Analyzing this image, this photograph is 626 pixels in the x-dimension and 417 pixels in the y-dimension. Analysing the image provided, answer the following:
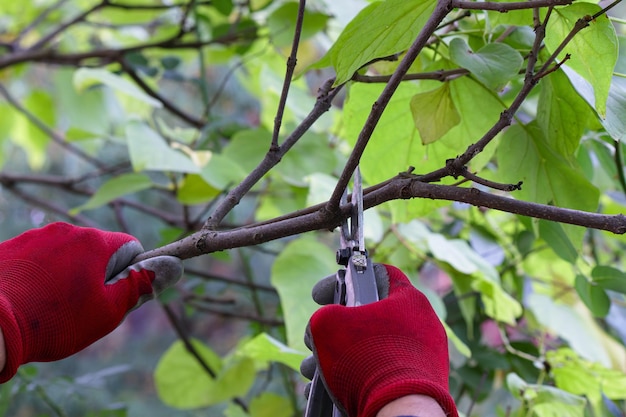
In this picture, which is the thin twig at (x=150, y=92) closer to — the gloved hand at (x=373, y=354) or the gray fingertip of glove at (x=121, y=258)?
the gray fingertip of glove at (x=121, y=258)

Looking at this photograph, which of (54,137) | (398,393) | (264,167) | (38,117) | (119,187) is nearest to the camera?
(398,393)

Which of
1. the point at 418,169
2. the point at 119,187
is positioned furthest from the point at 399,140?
the point at 119,187

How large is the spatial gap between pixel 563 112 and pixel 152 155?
14.8 inches

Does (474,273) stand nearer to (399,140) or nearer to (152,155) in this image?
(399,140)

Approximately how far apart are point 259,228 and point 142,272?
8 cm

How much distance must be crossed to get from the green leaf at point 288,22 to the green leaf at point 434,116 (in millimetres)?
340

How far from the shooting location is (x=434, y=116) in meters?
0.42

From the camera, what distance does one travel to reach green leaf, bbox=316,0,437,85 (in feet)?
1.14

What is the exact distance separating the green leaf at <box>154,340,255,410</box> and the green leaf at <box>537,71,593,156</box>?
0.57 metres

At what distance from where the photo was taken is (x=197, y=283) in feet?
3.43

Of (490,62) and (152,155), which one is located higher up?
(490,62)

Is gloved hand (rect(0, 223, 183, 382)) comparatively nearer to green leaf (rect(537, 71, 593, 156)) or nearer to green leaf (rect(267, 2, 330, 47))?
green leaf (rect(537, 71, 593, 156))

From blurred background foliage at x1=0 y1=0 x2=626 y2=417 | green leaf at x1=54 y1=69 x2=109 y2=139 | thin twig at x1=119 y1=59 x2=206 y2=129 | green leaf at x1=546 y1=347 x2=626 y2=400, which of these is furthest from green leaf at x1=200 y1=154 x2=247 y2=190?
green leaf at x1=54 y1=69 x2=109 y2=139

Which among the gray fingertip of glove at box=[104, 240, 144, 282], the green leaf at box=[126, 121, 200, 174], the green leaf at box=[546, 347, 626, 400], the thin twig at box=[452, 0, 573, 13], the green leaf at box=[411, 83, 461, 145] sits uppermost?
Result: the thin twig at box=[452, 0, 573, 13]
